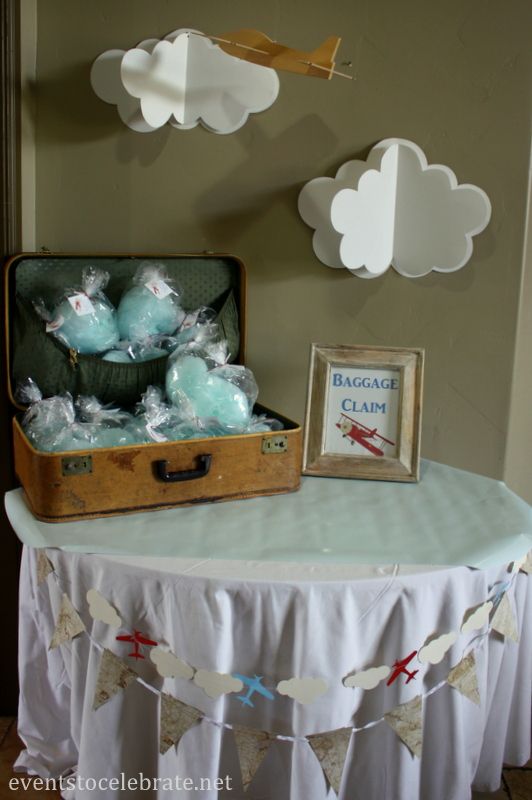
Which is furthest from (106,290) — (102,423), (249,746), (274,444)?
(249,746)

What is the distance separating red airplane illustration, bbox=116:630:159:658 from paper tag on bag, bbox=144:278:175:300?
2.58ft

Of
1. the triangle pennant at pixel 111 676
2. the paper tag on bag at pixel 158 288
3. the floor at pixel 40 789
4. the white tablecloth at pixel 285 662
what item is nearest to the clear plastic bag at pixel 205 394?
the paper tag on bag at pixel 158 288

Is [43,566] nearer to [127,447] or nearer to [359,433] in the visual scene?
[127,447]

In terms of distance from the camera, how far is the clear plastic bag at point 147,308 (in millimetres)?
1768

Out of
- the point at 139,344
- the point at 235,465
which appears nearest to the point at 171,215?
the point at 139,344

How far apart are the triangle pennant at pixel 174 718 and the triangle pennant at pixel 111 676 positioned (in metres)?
0.08

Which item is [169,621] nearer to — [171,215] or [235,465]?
[235,465]

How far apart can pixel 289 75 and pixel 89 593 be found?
1.29m

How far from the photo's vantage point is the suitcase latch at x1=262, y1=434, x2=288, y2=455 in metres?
1.58

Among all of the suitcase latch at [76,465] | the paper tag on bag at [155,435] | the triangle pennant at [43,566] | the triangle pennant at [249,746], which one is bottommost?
the triangle pennant at [249,746]

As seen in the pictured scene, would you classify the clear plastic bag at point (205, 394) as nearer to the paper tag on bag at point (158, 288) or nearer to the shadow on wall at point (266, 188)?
the paper tag on bag at point (158, 288)

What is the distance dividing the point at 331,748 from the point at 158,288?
1.05m

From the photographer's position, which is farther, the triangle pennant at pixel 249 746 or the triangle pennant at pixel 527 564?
the triangle pennant at pixel 527 564

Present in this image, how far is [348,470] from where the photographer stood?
1.74 meters
